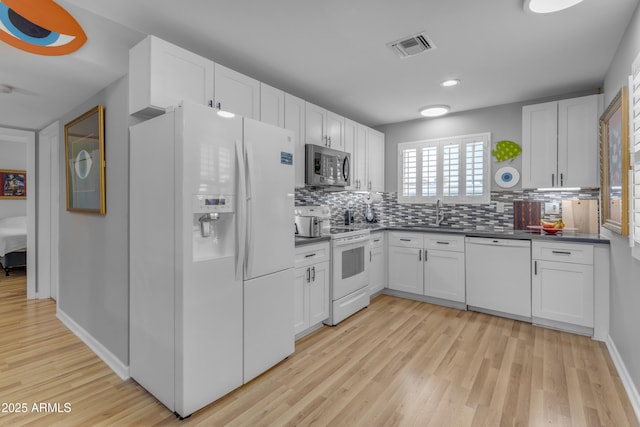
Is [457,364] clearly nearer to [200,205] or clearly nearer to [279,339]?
[279,339]

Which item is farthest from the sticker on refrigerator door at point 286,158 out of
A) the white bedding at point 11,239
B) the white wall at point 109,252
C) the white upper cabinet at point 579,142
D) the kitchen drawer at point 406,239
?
the white bedding at point 11,239

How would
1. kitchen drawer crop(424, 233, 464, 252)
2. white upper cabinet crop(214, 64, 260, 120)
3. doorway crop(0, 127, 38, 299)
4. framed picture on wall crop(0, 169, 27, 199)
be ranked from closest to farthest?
white upper cabinet crop(214, 64, 260, 120), kitchen drawer crop(424, 233, 464, 252), doorway crop(0, 127, 38, 299), framed picture on wall crop(0, 169, 27, 199)

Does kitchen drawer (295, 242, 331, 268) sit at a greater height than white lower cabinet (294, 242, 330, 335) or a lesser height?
greater

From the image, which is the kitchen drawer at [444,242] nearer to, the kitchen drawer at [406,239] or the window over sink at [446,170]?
the kitchen drawer at [406,239]

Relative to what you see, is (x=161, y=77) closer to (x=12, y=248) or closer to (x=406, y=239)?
(x=406, y=239)

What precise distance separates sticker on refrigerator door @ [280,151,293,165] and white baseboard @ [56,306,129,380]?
1878 mm

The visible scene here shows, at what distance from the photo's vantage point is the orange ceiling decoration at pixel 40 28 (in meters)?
1.82

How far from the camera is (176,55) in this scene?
2.14m

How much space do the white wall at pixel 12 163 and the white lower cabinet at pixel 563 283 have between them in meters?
8.95

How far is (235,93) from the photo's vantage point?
256 centimetres

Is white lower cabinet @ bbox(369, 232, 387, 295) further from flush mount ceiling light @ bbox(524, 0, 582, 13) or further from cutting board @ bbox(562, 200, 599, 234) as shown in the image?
flush mount ceiling light @ bbox(524, 0, 582, 13)

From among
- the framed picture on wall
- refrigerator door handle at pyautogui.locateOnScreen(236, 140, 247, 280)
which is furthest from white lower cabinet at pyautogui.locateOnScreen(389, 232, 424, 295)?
the framed picture on wall

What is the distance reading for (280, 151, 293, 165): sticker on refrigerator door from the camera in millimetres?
2429

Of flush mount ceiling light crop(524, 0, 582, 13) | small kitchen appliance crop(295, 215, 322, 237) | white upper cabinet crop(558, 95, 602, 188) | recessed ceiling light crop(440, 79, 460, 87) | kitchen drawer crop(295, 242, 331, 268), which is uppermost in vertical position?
recessed ceiling light crop(440, 79, 460, 87)
